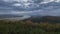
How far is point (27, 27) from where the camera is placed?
4.06 metres

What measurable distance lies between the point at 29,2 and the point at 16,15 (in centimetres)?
34

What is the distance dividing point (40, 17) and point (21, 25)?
0.38 metres

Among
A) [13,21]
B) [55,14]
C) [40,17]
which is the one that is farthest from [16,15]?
[55,14]

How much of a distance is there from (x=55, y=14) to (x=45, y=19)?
205mm

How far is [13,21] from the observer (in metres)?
4.07

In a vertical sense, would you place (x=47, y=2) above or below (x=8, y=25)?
above

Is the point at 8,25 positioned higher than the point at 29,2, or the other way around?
the point at 29,2

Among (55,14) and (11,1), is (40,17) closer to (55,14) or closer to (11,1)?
(55,14)

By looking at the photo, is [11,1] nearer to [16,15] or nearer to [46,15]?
[16,15]

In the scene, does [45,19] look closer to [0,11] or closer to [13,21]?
[13,21]

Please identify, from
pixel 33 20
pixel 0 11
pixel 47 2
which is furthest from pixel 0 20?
pixel 47 2

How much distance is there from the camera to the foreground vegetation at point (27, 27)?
157 inches

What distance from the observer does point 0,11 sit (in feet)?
13.4

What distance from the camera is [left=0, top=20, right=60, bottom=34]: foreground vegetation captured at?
13.1 ft
